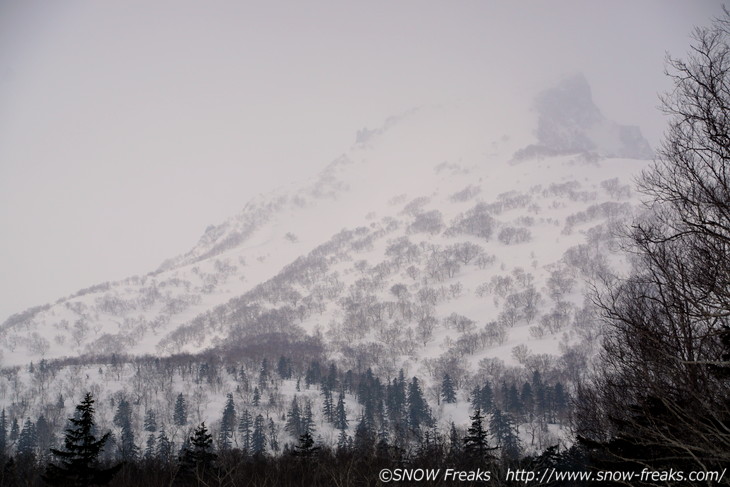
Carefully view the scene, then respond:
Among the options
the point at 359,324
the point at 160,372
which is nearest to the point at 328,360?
the point at 359,324

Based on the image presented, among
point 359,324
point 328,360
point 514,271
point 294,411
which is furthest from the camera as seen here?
point 514,271

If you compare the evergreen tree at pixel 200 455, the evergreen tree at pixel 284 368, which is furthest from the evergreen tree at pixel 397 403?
the evergreen tree at pixel 200 455

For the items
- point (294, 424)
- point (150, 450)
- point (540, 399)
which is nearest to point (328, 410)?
point (294, 424)

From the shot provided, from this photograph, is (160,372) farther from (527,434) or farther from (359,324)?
(527,434)

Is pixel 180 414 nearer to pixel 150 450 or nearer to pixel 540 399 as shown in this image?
pixel 150 450

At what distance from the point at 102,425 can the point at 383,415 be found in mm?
61093

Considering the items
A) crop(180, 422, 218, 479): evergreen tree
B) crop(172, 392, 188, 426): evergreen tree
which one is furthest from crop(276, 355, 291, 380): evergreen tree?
crop(180, 422, 218, 479): evergreen tree

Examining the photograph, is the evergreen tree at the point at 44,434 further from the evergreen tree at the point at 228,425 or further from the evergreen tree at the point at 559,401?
the evergreen tree at the point at 559,401

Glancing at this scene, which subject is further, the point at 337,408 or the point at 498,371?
the point at 498,371

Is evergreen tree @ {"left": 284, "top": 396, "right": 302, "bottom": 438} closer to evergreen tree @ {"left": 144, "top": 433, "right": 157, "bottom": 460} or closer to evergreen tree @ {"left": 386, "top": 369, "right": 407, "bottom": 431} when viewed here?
evergreen tree @ {"left": 386, "top": 369, "right": 407, "bottom": 431}

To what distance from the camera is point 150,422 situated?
91.4 m

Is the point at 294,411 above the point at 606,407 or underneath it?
underneath

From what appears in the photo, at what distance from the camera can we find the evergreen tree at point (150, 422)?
3568 inches

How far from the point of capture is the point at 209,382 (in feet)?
373
